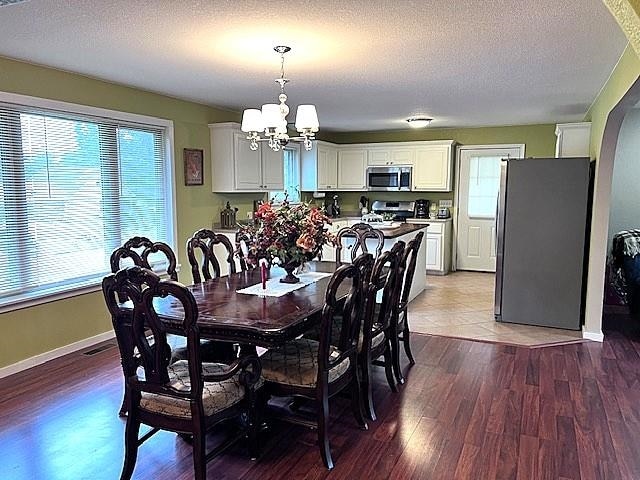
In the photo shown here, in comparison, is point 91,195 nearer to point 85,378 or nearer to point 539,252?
point 85,378

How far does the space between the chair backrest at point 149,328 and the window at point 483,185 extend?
21.6 ft

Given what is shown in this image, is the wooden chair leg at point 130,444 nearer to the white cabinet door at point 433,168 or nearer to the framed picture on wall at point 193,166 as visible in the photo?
the framed picture on wall at point 193,166

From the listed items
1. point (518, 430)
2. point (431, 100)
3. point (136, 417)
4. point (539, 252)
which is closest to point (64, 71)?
point (136, 417)

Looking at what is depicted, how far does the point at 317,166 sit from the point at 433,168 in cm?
189

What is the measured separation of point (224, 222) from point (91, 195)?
1809 millimetres

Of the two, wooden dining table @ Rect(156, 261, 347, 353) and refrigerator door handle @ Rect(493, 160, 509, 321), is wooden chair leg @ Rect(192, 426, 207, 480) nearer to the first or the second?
wooden dining table @ Rect(156, 261, 347, 353)

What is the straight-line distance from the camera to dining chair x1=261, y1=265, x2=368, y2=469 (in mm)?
2342

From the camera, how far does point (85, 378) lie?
351cm

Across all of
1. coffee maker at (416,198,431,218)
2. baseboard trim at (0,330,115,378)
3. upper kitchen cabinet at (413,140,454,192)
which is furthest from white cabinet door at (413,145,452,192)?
baseboard trim at (0,330,115,378)

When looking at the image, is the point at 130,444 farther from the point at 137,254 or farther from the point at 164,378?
the point at 137,254

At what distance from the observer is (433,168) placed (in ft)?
25.3

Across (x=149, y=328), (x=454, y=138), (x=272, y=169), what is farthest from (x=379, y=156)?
(x=149, y=328)

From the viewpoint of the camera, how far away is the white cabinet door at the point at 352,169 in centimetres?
823

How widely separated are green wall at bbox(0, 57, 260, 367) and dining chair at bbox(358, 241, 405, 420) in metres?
2.65
